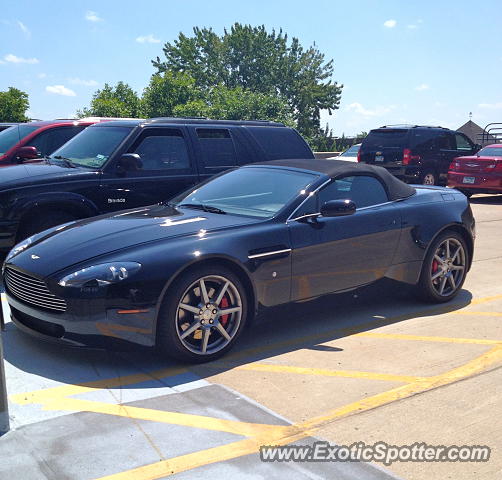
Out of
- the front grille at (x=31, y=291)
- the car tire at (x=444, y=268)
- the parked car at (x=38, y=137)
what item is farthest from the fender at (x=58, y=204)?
the car tire at (x=444, y=268)

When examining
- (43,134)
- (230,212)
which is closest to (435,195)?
(230,212)

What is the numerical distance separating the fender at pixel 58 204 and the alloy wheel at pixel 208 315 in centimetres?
305

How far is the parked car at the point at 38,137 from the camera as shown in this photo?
9266 millimetres

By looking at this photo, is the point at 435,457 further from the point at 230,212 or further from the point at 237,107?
the point at 237,107

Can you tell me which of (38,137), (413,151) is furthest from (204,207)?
(413,151)

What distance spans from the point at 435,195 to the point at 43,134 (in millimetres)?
5886

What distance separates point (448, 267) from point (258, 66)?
254 ft

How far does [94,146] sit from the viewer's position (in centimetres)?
792

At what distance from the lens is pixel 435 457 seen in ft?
11.3

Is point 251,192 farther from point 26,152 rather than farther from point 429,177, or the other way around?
point 429,177

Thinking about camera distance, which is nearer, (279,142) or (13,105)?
(279,142)

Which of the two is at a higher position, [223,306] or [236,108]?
[236,108]

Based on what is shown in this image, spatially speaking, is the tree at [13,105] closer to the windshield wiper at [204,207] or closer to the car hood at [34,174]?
the car hood at [34,174]

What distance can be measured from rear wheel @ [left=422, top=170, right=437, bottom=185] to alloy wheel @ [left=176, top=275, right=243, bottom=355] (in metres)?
14.4
